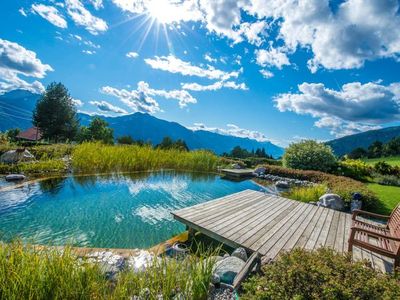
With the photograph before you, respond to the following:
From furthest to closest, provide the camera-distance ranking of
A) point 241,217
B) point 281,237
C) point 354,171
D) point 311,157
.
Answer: point 311,157
point 354,171
point 241,217
point 281,237

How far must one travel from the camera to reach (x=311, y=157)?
51.4 feet

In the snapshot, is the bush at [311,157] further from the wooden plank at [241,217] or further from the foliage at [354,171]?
the wooden plank at [241,217]

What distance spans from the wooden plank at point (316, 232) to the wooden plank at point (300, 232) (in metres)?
0.16

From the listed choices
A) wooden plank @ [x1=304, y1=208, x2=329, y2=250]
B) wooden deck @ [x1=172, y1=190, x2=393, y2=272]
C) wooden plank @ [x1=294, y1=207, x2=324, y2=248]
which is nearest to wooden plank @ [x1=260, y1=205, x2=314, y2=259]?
wooden deck @ [x1=172, y1=190, x2=393, y2=272]

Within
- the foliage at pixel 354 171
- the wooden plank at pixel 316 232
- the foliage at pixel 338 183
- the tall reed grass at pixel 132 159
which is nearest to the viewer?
the wooden plank at pixel 316 232

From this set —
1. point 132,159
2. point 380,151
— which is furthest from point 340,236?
point 380,151

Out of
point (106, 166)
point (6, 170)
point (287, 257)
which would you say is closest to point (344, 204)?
point (287, 257)

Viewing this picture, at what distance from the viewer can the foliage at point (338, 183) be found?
7355 millimetres

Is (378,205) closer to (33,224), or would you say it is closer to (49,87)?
(33,224)

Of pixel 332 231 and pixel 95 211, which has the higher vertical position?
pixel 332 231

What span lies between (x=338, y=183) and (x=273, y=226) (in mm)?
6936

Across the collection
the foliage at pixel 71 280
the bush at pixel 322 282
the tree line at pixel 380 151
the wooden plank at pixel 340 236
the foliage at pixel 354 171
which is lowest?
the foliage at pixel 71 280

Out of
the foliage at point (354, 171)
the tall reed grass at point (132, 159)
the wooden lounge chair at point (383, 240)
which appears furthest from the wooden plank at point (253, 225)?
the foliage at point (354, 171)

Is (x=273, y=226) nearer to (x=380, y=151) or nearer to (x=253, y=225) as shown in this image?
(x=253, y=225)
